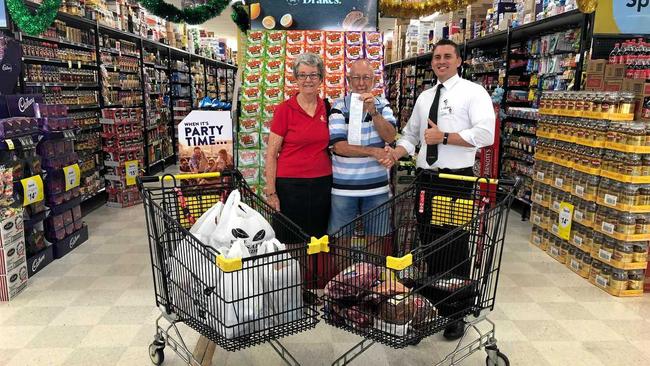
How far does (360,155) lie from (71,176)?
3.11m

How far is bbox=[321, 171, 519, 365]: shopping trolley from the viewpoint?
74.4 inches

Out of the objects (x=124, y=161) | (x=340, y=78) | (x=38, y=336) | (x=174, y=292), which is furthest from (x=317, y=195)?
(x=124, y=161)

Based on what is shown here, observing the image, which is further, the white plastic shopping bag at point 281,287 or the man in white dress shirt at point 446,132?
the man in white dress shirt at point 446,132

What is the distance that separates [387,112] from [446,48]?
1.63 feet

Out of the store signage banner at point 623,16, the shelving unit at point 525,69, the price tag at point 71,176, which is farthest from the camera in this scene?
the shelving unit at point 525,69

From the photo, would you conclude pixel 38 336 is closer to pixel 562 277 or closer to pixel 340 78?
pixel 340 78

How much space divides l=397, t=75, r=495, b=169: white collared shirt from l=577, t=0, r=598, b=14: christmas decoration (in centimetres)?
227

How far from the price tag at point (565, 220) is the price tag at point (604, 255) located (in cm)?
41

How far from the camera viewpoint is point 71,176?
177 inches

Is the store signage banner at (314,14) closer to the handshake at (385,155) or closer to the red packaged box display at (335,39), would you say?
the red packaged box display at (335,39)

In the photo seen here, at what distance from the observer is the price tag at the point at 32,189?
12.3 ft

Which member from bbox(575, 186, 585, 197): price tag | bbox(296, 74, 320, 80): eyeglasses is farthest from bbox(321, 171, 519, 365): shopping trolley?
bbox(575, 186, 585, 197): price tag

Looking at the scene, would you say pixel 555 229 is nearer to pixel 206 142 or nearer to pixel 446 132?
pixel 446 132

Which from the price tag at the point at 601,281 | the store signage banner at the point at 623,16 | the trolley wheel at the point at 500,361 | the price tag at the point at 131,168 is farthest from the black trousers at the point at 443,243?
the price tag at the point at 131,168
